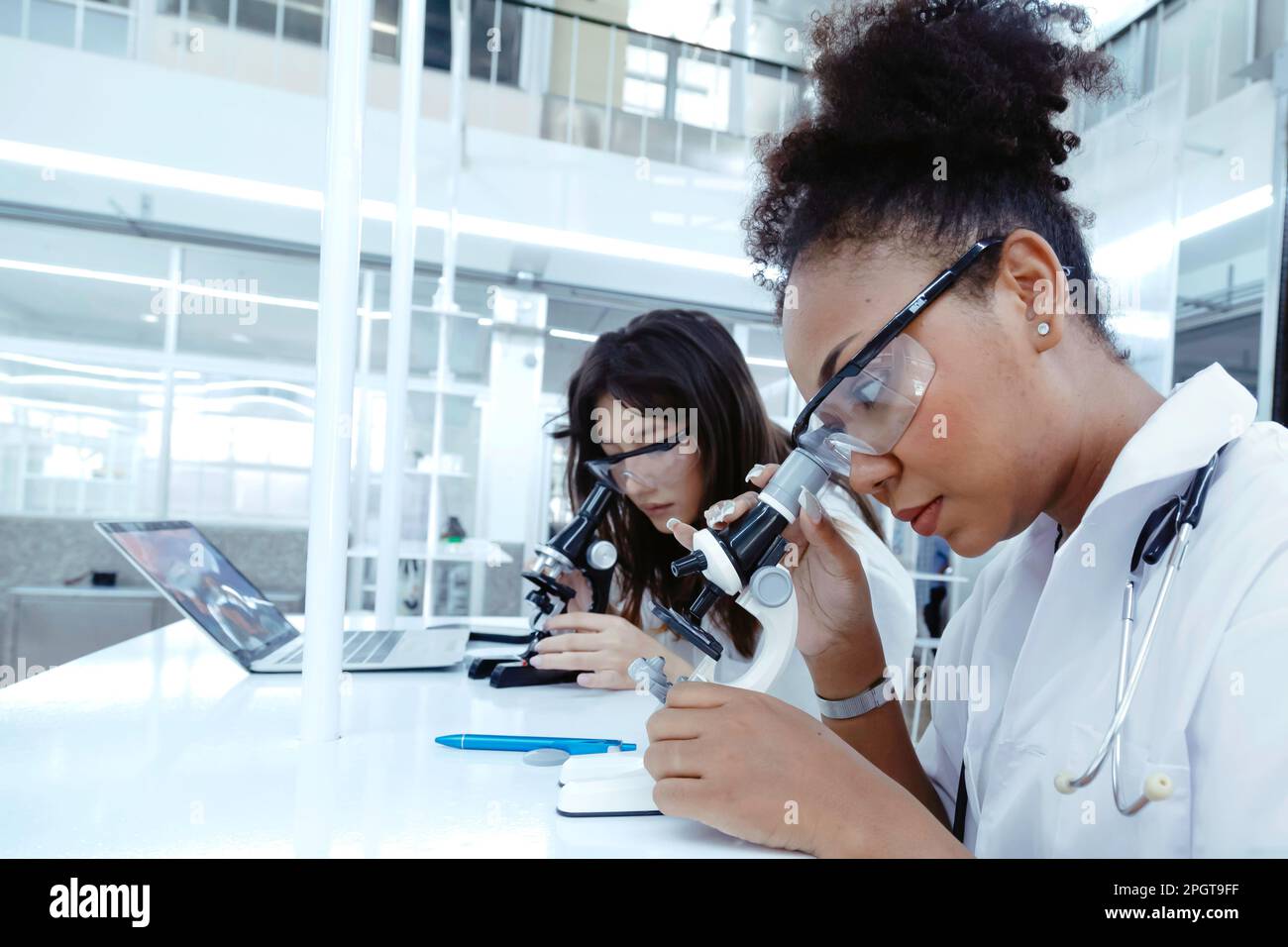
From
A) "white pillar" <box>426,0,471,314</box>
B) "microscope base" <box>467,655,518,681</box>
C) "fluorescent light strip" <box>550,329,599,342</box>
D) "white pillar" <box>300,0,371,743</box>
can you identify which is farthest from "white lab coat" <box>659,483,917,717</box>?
"fluorescent light strip" <box>550,329,599,342</box>

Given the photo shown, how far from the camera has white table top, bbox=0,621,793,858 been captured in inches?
23.0

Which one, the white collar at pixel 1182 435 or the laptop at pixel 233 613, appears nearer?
the white collar at pixel 1182 435

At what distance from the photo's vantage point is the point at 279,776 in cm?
73

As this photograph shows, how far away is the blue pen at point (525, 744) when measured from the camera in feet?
2.76

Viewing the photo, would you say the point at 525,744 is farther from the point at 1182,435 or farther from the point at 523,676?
the point at 1182,435

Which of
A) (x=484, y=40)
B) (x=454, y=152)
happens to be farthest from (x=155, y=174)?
(x=484, y=40)

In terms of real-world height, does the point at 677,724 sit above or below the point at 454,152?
below

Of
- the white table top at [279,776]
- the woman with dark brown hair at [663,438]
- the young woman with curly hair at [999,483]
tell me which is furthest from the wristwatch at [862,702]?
the woman with dark brown hair at [663,438]

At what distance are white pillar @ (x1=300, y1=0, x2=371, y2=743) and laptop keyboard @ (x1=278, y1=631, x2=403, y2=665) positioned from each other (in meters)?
0.37

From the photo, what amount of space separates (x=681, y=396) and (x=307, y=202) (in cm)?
431

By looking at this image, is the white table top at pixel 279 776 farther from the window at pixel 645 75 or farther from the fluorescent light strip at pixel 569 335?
the window at pixel 645 75

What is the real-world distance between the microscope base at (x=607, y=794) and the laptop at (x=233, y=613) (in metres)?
0.50

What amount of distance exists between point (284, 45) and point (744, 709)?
22.9 ft

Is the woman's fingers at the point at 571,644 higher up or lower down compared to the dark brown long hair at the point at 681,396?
lower down
